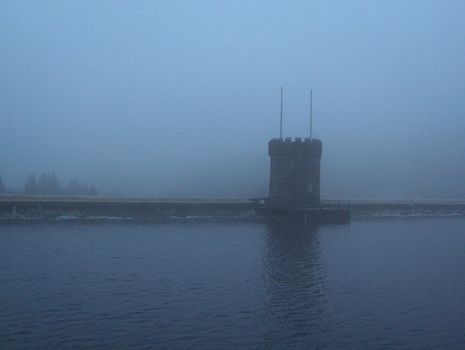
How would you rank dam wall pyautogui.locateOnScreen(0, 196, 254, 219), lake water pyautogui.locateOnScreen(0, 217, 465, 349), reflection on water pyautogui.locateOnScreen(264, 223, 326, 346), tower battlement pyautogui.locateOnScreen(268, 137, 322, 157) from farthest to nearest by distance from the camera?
tower battlement pyautogui.locateOnScreen(268, 137, 322, 157), dam wall pyautogui.locateOnScreen(0, 196, 254, 219), reflection on water pyautogui.locateOnScreen(264, 223, 326, 346), lake water pyautogui.locateOnScreen(0, 217, 465, 349)

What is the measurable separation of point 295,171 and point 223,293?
3137 centimetres

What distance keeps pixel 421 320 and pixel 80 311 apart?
891cm

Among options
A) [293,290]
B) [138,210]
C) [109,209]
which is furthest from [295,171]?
[293,290]

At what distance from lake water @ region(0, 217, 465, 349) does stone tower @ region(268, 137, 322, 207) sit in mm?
16951

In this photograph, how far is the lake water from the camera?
45.6 feet

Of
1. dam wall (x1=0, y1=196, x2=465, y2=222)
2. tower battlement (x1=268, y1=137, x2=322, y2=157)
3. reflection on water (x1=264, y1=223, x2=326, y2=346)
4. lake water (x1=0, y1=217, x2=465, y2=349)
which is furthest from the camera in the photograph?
tower battlement (x1=268, y1=137, x2=322, y2=157)

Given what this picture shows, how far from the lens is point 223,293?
18219 millimetres

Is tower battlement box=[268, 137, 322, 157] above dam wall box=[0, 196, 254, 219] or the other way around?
above

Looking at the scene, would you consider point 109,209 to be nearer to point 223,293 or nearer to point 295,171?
point 295,171

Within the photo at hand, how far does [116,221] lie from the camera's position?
138 feet

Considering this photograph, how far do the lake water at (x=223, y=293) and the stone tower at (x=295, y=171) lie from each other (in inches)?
667

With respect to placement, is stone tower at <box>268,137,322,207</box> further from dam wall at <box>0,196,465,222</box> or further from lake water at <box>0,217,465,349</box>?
lake water at <box>0,217,465,349</box>

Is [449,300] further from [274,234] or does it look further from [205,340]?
[274,234]

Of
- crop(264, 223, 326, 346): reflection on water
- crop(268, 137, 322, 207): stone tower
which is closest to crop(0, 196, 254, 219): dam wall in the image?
crop(268, 137, 322, 207): stone tower
